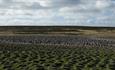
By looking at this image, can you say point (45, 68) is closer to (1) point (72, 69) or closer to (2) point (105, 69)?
(1) point (72, 69)

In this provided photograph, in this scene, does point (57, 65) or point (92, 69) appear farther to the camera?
point (57, 65)

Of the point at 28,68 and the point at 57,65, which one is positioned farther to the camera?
the point at 57,65

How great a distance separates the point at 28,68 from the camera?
19.0 m

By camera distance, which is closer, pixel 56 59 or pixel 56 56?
pixel 56 59

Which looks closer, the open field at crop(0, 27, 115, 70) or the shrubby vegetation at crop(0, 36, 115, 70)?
the shrubby vegetation at crop(0, 36, 115, 70)

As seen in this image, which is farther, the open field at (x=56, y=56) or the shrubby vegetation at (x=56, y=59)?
the open field at (x=56, y=56)

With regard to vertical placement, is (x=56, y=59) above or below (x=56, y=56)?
above

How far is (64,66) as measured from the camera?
788 inches

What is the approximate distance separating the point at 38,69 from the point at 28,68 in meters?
0.78

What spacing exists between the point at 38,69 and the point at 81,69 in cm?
307

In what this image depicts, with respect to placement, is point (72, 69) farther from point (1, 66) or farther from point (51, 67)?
point (1, 66)

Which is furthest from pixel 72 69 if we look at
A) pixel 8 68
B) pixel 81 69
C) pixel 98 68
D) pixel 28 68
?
pixel 8 68

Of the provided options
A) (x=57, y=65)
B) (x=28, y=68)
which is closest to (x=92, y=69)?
(x=57, y=65)

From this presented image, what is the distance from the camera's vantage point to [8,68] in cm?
1928
